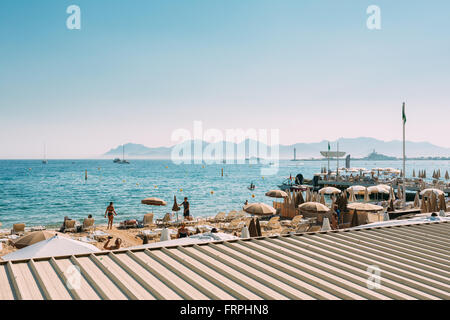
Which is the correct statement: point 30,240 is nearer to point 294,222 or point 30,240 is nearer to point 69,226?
point 69,226

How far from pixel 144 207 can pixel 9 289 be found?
31.3 meters

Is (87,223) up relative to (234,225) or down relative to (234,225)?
up

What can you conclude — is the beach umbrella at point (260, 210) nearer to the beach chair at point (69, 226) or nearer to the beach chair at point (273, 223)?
the beach chair at point (273, 223)

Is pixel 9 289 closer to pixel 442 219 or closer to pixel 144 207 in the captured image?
pixel 442 219

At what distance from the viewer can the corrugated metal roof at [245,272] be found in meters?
4.14

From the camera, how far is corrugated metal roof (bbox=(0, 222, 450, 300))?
414cm

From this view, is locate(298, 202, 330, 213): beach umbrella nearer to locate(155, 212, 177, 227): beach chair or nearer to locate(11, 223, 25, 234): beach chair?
locate(155, 212, 177, 227): beach chair

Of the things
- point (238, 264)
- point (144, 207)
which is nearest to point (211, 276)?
point (238, 264)

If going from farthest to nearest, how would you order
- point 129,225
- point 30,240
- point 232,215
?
1. point 232,215
2. point 129,225
3. point 30,240

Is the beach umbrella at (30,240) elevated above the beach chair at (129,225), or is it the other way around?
the beach umbrella at (30,240)

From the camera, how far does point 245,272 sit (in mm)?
4922

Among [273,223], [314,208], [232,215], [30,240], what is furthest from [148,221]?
[314,208]

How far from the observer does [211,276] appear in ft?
15.4

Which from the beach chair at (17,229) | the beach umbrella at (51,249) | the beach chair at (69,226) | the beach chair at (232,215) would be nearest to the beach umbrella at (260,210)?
the beach chair at (232,215)
